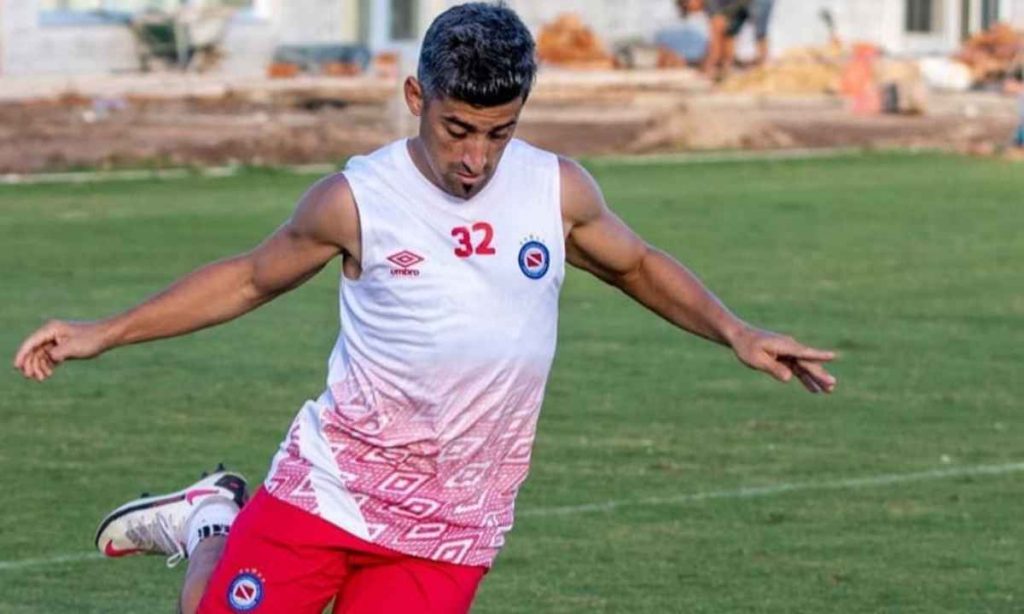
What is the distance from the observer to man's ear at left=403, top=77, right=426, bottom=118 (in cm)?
581

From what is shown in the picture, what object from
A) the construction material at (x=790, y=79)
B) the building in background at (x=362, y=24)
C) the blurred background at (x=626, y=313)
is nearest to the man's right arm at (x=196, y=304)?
the blurred background at (x=626, y=313)

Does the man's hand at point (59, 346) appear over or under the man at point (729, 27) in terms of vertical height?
over

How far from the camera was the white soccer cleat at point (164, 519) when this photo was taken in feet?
22.7

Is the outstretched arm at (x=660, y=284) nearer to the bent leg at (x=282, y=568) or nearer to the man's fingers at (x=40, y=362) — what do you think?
the bent leg at (x=282, y=568)

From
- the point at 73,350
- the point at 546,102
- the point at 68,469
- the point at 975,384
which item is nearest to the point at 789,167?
the point at 546,102

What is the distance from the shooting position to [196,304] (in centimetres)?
612

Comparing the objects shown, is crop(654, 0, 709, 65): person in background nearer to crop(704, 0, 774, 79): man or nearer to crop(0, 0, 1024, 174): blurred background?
crop(0, 0, 1024, 174): blurred background

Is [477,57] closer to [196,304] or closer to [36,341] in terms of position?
[196,304]

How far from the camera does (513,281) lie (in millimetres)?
5840

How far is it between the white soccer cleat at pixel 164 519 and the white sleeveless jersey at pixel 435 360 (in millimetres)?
939

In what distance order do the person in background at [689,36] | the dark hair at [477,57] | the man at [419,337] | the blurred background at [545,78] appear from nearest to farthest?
the dark hair at [477,57], the man at [419,337], the blurred background at [545,78], the person in background at [689,36]

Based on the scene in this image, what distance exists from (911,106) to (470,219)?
3257 cm

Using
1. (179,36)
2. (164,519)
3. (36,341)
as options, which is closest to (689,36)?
(179,36)

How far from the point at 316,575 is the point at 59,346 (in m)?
0.82
